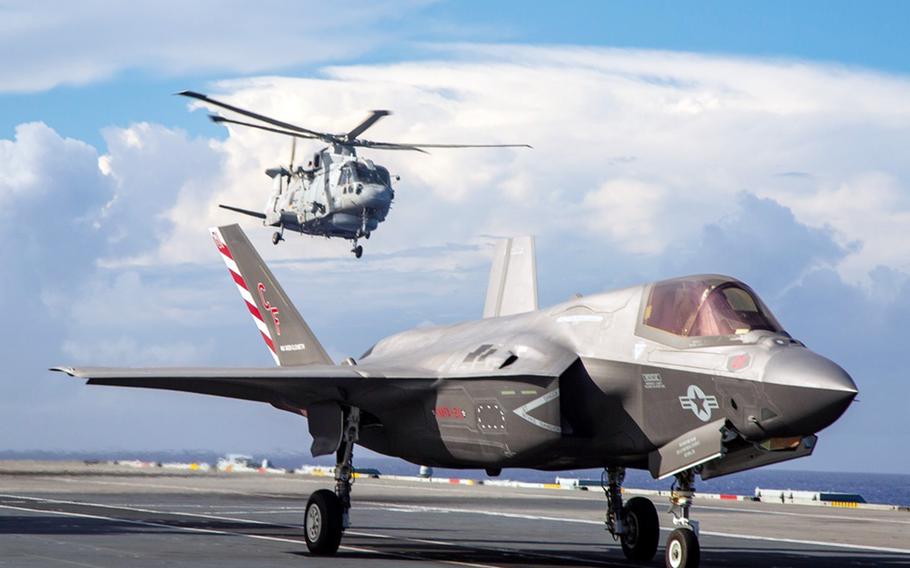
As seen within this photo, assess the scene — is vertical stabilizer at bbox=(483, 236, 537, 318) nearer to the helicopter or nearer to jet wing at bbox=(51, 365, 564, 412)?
jet wing at bbox=(51, 365, 564, 412)

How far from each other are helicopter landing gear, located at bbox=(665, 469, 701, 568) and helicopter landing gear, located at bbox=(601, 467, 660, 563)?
8.81ft

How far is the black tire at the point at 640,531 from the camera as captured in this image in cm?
1814

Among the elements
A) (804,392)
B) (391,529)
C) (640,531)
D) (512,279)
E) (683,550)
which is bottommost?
(391,529)

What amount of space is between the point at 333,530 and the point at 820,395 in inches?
295

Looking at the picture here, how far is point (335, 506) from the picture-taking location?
18.1m

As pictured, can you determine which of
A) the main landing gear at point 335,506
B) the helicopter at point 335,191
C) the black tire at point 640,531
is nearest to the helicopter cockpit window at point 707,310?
the black tire at point 640,531

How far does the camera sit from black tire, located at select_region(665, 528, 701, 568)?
47.7ft

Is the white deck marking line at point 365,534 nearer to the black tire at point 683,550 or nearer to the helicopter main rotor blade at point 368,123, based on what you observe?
the black tire at point 683,550

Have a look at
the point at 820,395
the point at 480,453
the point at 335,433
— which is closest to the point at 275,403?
the point at 335,433

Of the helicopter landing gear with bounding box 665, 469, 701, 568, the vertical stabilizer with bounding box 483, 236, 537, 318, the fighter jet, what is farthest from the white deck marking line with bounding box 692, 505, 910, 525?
→ the helicopter landing gear with bounding box 665, 469, 701, 568

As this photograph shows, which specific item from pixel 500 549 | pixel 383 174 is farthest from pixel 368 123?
pixel 500 549

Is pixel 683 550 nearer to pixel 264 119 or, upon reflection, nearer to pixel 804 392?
pixel 804 392

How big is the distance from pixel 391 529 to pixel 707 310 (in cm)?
1032

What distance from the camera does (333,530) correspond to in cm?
1798
